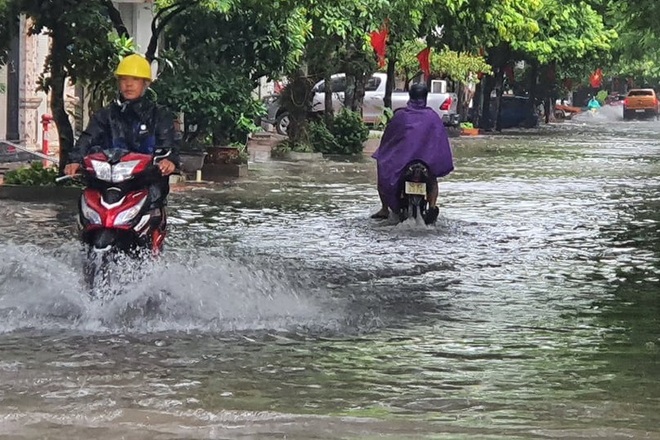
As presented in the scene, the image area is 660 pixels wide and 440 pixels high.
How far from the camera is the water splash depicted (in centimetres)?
800

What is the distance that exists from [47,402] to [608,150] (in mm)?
28449

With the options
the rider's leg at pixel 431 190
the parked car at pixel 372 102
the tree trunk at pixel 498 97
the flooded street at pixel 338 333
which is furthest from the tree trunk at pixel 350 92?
the tree trunk at pixel 498 97

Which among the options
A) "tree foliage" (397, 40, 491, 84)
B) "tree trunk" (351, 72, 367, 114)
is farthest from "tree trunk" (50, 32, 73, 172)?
"tree foliage" (397, 40, 491, 84)

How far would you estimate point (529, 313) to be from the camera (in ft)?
28.6

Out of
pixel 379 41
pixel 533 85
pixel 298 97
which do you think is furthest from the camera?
pixel 533 85

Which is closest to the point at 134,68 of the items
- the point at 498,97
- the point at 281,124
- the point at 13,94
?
the point at 13,94

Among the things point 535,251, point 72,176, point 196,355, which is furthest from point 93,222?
point 535,251

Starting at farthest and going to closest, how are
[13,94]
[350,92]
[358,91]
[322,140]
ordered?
[350,92], [358,91], [322,140], [13,94]

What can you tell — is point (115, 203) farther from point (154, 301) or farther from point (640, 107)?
point (640, 107)

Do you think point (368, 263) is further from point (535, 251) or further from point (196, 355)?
point (196, 355)

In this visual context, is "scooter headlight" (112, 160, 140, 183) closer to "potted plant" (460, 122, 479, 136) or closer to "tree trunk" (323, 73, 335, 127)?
"tree trunk" (323, 73, 335, 127)

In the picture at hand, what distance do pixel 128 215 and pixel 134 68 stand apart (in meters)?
0.99

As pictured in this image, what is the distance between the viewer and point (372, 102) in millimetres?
40375

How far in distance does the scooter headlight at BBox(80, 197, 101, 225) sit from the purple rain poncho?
569 cm
